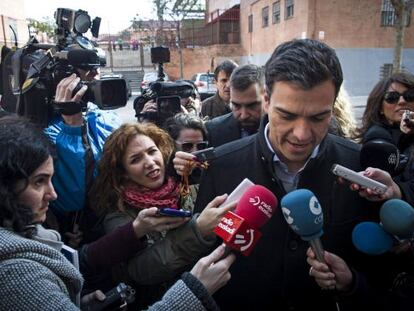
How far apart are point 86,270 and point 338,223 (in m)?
1.08

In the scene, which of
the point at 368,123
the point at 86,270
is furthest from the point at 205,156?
the point at 368,123

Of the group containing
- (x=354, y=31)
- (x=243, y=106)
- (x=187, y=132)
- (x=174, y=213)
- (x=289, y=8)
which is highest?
(x=289, y=8)

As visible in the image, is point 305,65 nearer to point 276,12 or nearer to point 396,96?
point 396,96

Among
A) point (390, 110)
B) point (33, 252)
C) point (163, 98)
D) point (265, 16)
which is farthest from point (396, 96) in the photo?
point (265, 16)

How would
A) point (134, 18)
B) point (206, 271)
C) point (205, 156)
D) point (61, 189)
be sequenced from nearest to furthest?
point (206, 271), point (205, 156), point (61, 189), point (134, 18)

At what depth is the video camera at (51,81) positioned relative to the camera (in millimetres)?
1976

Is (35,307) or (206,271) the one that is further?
(206,271)

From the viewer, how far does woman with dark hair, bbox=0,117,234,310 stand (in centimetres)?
112

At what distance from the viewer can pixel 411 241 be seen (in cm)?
158

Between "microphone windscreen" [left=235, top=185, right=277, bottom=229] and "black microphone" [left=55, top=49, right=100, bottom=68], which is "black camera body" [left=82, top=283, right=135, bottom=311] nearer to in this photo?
"microphone windscreen" [left=235, top=185, right=277, bottom=229]

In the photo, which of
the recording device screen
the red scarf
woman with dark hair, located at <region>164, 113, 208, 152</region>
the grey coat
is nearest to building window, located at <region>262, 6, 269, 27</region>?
the recording device screen

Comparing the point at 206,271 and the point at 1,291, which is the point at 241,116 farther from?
the point at 1,291

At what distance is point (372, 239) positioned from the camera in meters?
1.43

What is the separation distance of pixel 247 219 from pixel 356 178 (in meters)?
0.38
